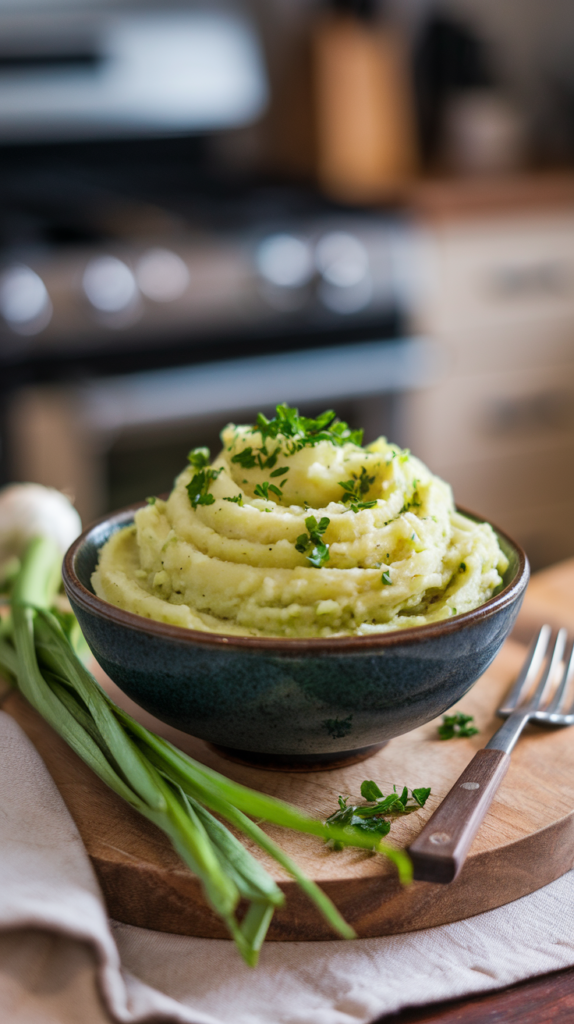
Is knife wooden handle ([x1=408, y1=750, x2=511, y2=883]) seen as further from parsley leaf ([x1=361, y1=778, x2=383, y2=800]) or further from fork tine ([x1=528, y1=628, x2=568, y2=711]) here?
fork tine ([x1=528, y1=628, x2=568, y2=711])

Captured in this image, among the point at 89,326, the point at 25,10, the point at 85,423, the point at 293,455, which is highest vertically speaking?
the point at 25,10

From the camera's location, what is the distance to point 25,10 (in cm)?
321

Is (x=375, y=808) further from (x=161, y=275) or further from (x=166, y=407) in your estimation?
(x=161, y=275)

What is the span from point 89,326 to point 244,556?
1762 mm

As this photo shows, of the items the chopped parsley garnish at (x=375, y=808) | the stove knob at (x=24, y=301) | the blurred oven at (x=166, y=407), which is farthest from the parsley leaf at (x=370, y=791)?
the stove knob at (x=24, y=301)

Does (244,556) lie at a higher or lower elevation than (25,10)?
lower

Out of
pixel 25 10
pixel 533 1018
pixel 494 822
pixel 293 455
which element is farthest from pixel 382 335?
pixel 533 1018

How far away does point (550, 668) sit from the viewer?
3.95 ft

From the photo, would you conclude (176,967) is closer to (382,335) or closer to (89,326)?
(89,326)

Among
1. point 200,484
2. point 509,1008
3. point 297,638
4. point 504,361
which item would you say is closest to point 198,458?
point 200,484

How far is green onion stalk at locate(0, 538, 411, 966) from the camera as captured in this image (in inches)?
30.0

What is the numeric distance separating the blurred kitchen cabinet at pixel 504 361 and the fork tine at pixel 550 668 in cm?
193

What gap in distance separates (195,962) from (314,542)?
393 mm

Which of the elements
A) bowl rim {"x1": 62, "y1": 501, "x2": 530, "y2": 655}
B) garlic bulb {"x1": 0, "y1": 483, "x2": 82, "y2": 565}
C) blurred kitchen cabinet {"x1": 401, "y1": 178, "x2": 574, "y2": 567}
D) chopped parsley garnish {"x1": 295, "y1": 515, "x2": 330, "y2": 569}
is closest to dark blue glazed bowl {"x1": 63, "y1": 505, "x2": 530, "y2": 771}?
bowl rim {"x1": 62, "y1": 501, "x2": 530, "y2": 655}
